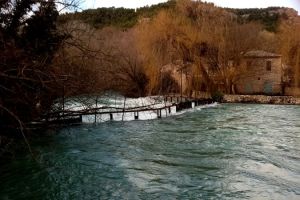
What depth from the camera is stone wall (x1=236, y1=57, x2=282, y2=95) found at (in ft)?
147

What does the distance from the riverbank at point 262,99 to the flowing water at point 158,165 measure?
738 inches

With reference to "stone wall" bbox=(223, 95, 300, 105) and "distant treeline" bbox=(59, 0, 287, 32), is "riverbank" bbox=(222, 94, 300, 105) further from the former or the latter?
"distant treeline" bbox=(59, 0, 287, 32)

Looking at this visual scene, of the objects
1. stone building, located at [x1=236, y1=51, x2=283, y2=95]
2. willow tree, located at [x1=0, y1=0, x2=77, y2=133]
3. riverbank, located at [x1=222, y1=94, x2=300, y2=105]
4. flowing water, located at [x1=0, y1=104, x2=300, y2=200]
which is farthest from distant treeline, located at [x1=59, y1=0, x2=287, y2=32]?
willow tree, located at [x1=0, y1=0, x2=77, y2=133]

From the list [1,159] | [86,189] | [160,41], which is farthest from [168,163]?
[160,41]

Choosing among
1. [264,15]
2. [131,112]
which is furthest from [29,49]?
[264,15]

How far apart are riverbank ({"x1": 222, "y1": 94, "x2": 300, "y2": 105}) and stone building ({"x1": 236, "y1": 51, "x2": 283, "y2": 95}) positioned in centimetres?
462

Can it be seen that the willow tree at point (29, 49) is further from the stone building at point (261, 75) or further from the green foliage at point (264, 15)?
the green foliage at point (264, 15)

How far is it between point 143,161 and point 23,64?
6007mm

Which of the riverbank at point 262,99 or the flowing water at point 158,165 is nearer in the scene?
the flowing water at point 158,165

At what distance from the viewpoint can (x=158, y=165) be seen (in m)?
13.0

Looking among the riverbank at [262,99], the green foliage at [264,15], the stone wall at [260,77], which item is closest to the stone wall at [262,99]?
the riverbank at [262,99]

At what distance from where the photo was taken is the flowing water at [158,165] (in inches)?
409

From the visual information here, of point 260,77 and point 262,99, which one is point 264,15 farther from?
point 262,99

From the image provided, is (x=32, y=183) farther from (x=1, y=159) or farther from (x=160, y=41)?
(x=160, y=41)
